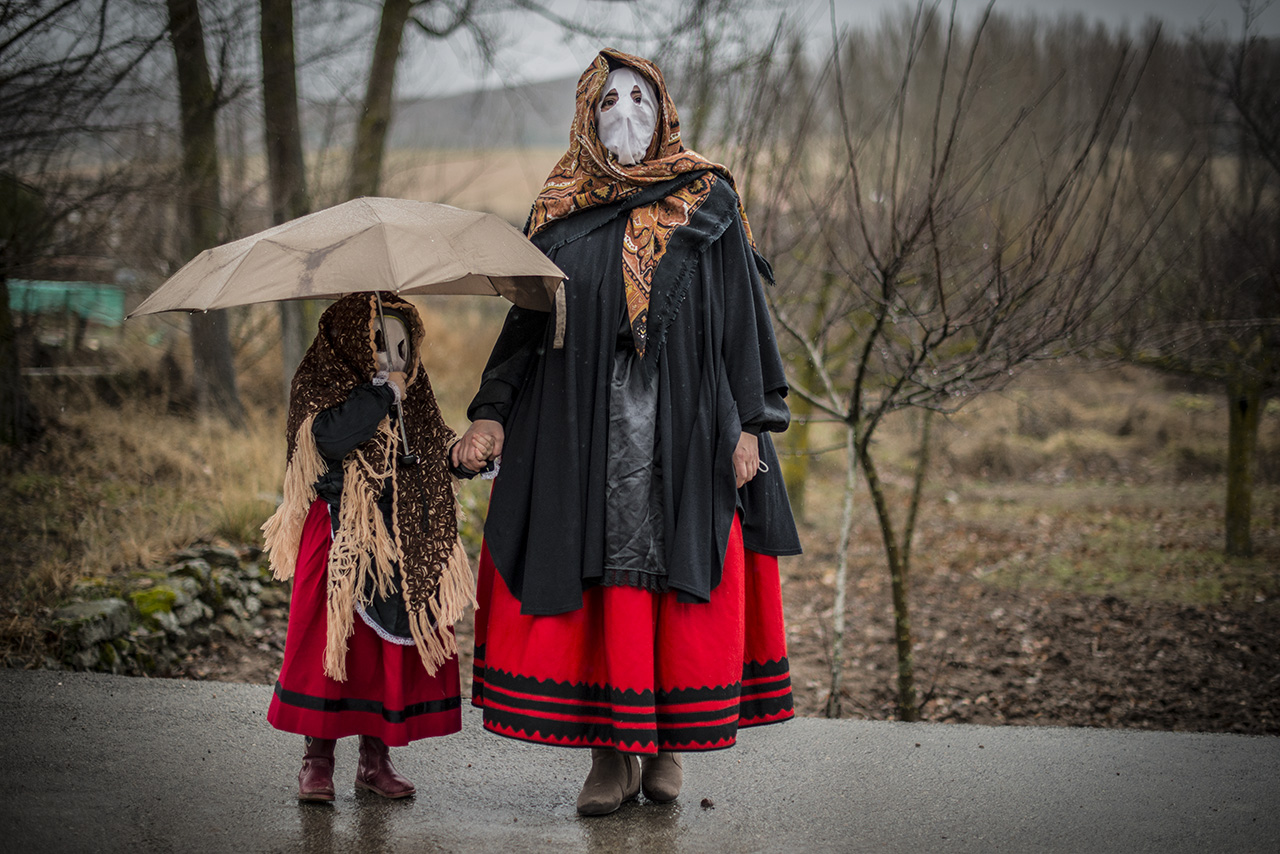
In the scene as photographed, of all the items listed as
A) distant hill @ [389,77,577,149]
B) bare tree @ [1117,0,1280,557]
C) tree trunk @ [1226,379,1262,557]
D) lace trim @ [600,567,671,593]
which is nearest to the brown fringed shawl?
lace trim @ [600,567,671,593]

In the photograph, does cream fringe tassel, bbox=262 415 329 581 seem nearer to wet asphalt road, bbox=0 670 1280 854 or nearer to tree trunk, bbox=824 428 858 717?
wet asphalt road, bbox=0 670 1280 854

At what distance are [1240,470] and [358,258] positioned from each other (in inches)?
380

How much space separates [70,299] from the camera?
8.84 meters

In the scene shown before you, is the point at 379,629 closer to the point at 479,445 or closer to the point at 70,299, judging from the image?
the point at 479,445

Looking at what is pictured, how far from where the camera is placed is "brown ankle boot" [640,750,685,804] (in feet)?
9.91

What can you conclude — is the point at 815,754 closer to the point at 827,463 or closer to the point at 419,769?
the point at 419,769

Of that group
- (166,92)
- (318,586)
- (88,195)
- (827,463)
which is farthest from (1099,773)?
(827,463)

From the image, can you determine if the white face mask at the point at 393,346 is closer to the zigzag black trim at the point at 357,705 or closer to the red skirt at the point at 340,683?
the red skirt at the point at 340,683

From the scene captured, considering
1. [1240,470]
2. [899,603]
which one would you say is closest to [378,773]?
[899,603]

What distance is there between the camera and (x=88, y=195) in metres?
6.33

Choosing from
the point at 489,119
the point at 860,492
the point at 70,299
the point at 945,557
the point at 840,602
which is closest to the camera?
the point at 840,602

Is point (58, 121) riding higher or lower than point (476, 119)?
lower

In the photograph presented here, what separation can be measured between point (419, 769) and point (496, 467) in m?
1.12

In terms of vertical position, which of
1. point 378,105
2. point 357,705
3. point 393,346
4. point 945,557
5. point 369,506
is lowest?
point 945,557
